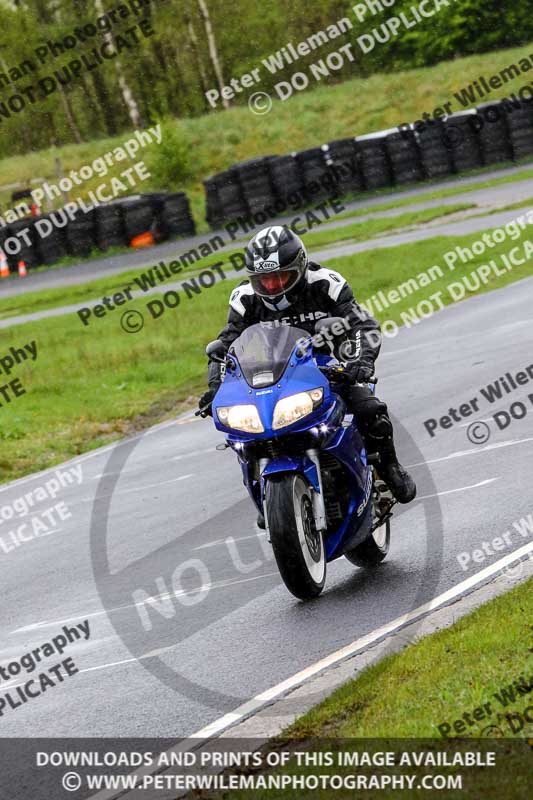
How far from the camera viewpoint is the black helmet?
758cm

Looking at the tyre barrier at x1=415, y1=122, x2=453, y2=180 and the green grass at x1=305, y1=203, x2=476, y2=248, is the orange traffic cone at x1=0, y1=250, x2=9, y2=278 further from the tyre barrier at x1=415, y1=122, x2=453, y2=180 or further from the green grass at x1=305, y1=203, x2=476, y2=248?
the tyre barrier at x1=415, y1=122, x2=453, y2=180

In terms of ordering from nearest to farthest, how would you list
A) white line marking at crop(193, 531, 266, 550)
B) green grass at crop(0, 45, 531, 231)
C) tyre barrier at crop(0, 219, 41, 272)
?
1. white line marking at crop(193, 531, 266, 550)
2. tyre barrier at crop(0, 219, 41, 272)
3. green grass at crop(0, 45, 531, 231)

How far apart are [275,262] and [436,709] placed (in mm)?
3198

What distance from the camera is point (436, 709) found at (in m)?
5.23

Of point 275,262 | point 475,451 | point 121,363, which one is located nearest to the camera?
point 275,262

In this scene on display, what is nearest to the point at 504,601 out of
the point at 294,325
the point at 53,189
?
the point at 294,325

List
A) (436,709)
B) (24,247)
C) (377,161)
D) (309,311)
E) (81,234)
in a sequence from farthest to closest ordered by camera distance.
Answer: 1. (377,161)
2. (24,247)
3. (81,234)
4. (309,311)
5. (436,709)

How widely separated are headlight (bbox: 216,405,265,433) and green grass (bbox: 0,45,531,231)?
41.9m

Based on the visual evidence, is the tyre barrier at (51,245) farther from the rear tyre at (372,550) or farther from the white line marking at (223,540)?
the rear tyre at (372,550)

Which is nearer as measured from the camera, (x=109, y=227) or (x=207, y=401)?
(x=207, y=401)
